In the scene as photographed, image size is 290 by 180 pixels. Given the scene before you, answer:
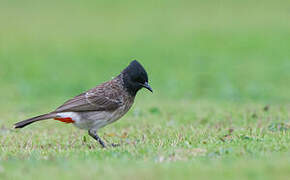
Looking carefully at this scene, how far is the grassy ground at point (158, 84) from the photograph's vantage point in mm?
5873

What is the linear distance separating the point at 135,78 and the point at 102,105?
2.25 feet

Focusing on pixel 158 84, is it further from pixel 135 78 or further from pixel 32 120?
pixel 32 120

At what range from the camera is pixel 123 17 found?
92.3 ft

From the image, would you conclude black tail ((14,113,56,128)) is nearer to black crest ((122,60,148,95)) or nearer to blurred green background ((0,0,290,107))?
black crest ((122,60,148,95))

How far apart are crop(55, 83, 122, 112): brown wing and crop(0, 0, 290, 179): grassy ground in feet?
1.91

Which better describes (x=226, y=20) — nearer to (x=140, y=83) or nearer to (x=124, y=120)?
(x=124, y=120)

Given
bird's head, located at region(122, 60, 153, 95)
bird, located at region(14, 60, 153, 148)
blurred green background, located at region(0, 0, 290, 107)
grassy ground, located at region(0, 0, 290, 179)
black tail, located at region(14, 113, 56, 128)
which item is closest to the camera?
grassy ground, located at region(0, 0, 290, 179)

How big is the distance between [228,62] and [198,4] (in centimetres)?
1118

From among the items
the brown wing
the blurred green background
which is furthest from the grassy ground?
the brown wing

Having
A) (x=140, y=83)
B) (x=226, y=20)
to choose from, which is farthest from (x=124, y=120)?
(x=226, y=20)

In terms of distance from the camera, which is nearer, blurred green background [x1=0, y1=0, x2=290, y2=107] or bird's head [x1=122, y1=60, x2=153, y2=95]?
bird's head [x1=122, y1=60, x2=153, y2=95]

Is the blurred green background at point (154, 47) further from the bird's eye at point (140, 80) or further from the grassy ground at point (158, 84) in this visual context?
the bird's eye at point (140, 80)

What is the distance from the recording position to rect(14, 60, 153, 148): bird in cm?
798

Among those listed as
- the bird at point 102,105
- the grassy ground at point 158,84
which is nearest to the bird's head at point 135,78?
the bird at point 102,105
